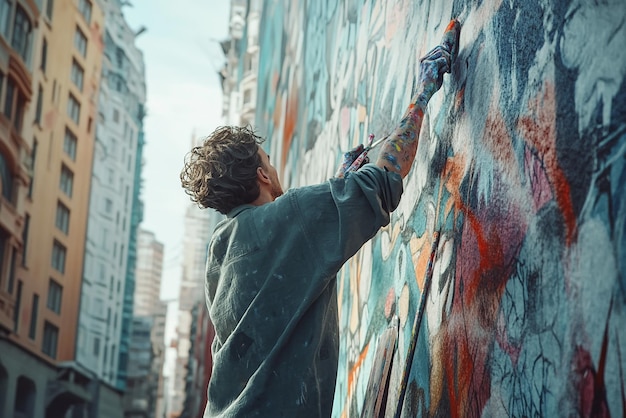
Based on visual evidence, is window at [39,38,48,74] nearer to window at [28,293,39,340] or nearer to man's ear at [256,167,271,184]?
window at [28,293,39,340]

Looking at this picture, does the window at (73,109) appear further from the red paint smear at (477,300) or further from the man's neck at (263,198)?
the red paint smear at (477,300)

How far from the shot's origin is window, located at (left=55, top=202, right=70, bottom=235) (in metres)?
24.6

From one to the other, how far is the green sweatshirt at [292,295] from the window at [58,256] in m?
22.6

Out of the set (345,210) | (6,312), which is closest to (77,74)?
(6,312)

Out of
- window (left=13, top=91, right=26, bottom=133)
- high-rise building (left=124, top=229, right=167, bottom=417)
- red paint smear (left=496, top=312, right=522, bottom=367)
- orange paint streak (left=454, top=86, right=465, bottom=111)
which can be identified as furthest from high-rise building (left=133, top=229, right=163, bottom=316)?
red paint smear (left=496, top=312, right=522, bottom=367)

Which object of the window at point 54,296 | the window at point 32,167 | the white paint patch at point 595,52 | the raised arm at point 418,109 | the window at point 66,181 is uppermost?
the window at point 66,181

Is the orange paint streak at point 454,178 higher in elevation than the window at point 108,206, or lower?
lower

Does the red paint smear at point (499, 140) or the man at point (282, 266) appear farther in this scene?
the man at point (282, 266)

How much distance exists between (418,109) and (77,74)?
80.5 feet

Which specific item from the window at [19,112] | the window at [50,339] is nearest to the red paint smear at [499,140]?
the window at [19,112]

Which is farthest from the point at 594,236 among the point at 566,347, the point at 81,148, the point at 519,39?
the point at 81,148

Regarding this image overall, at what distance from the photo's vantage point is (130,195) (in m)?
38.1

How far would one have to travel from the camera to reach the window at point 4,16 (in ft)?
57.8

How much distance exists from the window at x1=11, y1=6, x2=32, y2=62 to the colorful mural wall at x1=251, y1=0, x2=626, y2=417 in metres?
15.5
